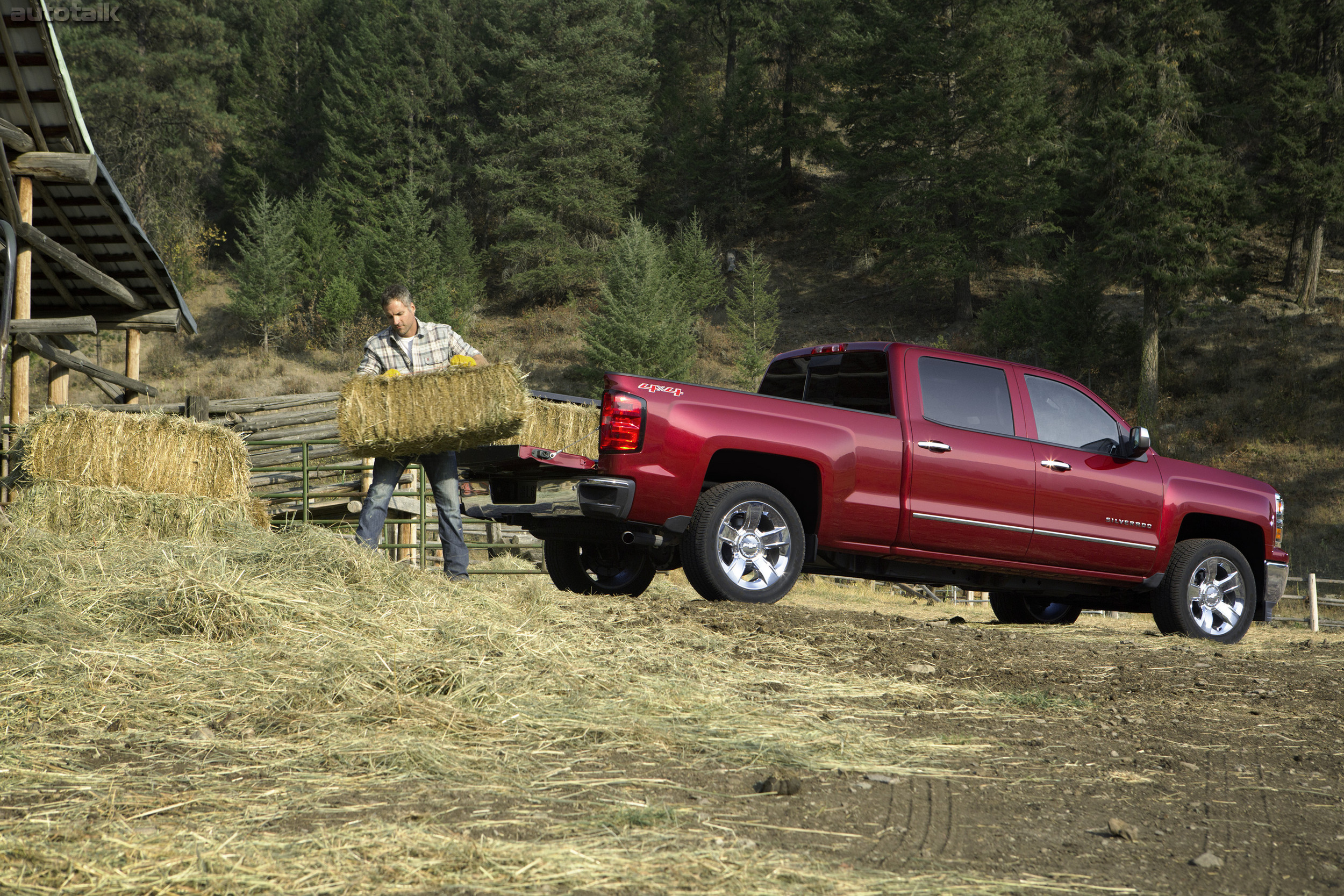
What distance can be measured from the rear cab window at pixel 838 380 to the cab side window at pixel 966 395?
29 centimetres

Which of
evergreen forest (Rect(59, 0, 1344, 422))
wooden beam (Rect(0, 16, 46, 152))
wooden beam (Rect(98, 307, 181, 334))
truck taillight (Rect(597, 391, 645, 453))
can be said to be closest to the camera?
truck taillight (Rect(597, 391, 645, 453))

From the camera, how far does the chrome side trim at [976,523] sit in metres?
7.07

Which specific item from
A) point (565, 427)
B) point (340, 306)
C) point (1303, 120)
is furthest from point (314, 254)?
point (565, 427)

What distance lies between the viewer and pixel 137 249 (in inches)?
587

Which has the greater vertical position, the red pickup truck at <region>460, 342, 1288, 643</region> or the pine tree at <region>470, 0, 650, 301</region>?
the pine tree at <region>470, 0, 650, 301</region>

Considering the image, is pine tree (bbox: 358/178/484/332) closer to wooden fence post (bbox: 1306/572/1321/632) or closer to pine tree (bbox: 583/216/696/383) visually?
pine tree (bbox: 583/216/696/383)

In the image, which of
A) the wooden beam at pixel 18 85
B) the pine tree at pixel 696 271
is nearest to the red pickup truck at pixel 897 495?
the wooden beam at pixel 18 85

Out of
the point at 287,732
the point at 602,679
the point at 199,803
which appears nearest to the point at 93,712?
the point at 287,732

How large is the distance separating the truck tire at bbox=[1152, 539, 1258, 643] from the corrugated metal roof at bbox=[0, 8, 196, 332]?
12505mm

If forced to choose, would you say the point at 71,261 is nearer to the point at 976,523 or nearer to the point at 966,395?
the point at 966,395

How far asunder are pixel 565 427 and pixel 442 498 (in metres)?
3.36

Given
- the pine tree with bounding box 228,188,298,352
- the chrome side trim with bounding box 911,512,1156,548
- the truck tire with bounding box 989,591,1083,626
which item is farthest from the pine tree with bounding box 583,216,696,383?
the chrome side trim with bounding box 911,512,1156,548

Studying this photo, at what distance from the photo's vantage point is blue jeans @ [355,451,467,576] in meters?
7.19

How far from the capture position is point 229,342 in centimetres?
4888
